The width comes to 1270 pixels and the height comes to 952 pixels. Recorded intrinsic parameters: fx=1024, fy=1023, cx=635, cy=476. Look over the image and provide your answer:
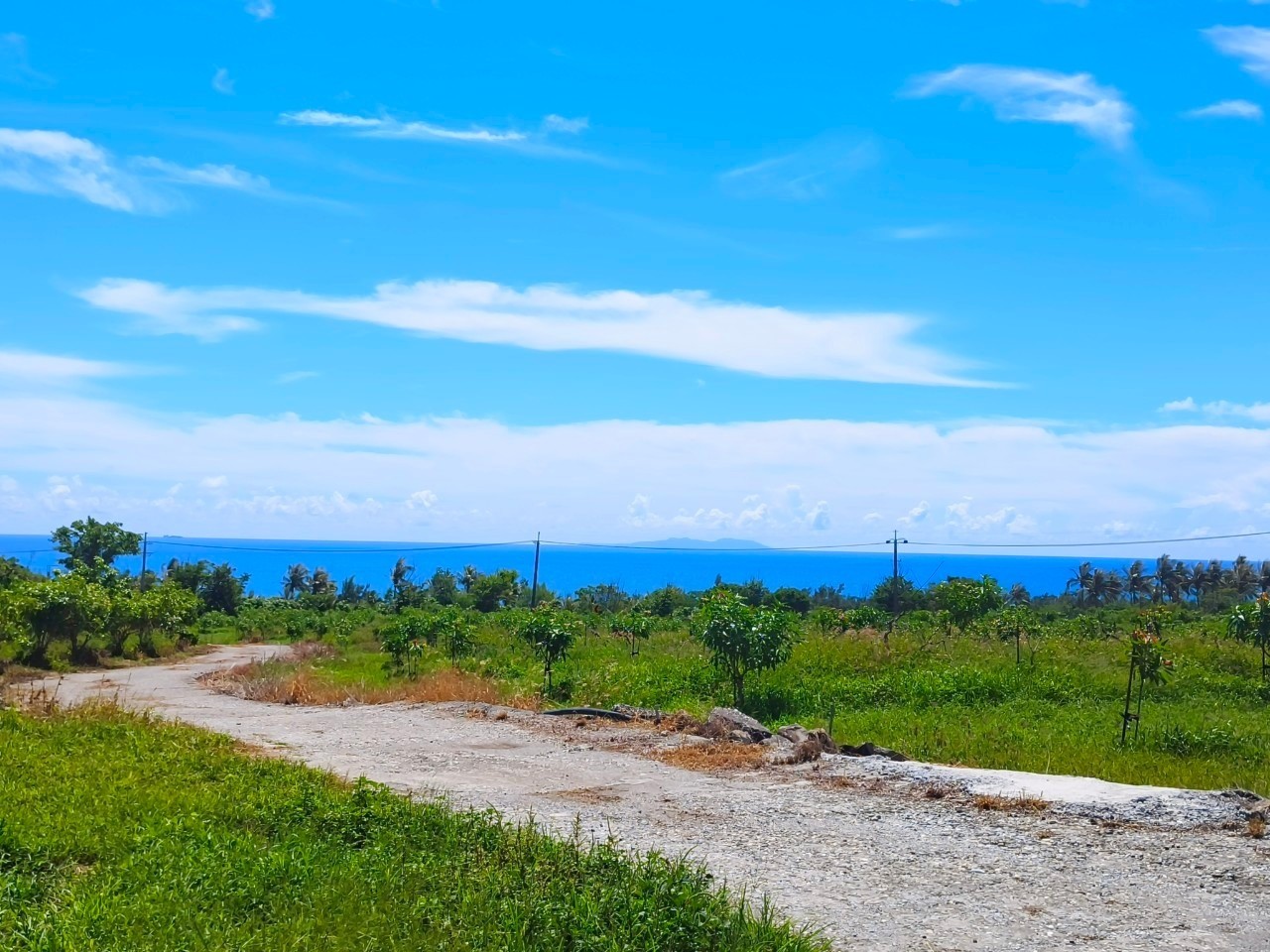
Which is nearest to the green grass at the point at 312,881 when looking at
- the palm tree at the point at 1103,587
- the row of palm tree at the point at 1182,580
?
the row of palm tree at the point at 1182,580

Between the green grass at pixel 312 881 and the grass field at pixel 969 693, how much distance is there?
8.17 meters

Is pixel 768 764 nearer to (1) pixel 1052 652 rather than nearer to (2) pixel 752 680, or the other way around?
(2) pixel 752 680

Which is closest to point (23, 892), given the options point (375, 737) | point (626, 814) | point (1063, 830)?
point (626, 814)

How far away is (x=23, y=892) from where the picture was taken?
6.35m

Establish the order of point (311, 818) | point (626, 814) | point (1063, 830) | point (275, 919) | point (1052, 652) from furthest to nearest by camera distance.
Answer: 1. point (1052, 652)
2. point (626, 814)
3. point (1063, 830)
4. point (311, 818)
5. point (275, 919)

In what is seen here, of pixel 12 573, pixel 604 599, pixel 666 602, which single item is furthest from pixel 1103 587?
pixel 12 573

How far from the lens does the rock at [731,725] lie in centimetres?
1490

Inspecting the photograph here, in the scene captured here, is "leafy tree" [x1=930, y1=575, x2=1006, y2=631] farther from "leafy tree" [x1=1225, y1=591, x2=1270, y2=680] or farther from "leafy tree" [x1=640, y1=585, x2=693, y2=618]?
"leafy tree" [x1=640, y1=585, x2=693, y2=618]

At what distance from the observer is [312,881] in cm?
654

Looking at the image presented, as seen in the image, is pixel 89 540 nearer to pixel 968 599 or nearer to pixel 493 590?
pixel 493 590

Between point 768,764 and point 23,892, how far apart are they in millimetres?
8820

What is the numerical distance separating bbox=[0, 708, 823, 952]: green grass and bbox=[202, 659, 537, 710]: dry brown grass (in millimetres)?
10539

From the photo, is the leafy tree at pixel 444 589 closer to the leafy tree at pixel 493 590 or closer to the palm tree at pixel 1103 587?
the leafy tree at pixel 493 590

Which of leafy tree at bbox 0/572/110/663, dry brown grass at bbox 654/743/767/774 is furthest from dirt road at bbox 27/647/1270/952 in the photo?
leafy tree at bbox 0/572/110/663
